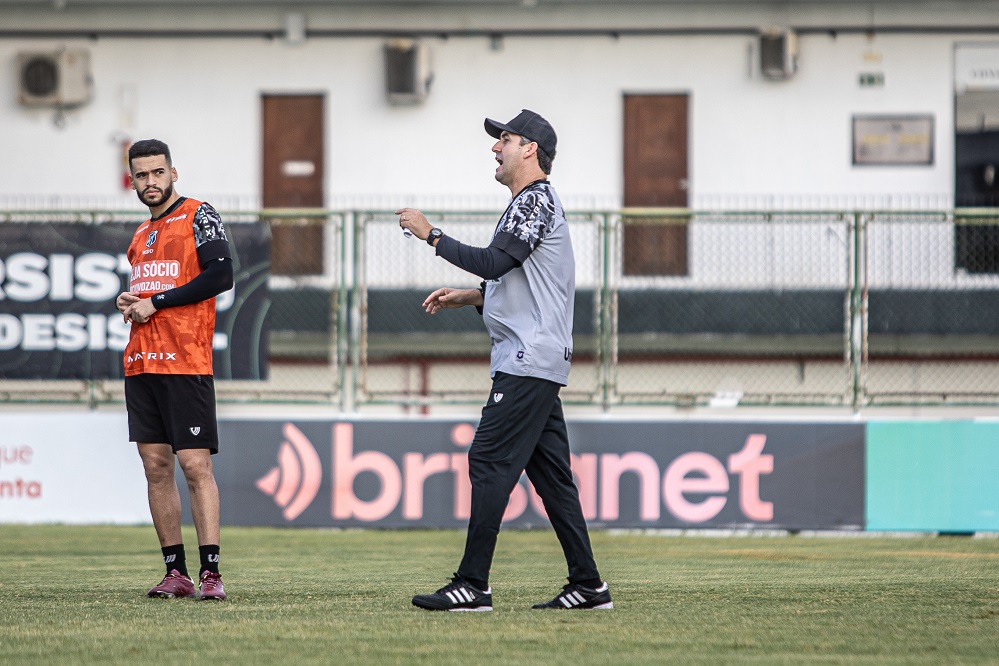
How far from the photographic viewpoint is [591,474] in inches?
432

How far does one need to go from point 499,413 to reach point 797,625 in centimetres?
135

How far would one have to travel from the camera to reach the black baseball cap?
5.80m

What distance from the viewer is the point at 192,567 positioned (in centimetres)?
785

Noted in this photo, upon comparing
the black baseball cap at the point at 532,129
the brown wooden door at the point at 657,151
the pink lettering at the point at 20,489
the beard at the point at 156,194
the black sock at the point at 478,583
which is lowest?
the pink lettering at the point at 20,489

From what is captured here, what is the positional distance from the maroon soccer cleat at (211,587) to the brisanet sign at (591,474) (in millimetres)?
4939

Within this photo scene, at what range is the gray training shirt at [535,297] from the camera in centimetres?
570

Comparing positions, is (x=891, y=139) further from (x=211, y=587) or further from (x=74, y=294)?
(x=211, y=587)

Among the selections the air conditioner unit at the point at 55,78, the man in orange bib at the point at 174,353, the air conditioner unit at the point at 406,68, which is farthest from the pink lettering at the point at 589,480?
the air conditioner unit at the point at 55,78

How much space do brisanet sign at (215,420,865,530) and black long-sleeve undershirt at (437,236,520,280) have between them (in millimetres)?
5374

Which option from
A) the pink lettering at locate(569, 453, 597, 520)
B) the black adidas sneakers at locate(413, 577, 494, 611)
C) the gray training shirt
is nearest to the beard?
the gray training shirt

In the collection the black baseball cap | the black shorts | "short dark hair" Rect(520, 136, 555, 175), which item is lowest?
the black shorts

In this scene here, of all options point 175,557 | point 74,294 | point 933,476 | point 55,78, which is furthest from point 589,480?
point 55,78

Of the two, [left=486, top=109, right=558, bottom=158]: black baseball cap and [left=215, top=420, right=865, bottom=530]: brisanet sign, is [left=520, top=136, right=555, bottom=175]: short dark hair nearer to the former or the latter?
[left=486, top=109, right=558, bottom=158]: black baseball cap

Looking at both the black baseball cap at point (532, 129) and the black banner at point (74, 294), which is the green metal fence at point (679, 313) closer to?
the black banner at point (74, 294)
